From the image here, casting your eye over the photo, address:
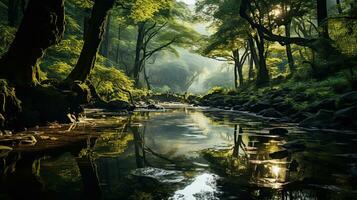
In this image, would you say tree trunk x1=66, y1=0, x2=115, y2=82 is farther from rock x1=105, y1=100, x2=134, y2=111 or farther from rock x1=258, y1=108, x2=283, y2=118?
rock x1=258, y1=108, x2=283, y2=118

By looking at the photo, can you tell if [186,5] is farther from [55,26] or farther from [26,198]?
[26,198]

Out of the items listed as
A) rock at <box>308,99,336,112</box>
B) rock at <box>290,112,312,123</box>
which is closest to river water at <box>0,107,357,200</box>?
rock at <box>308,99,336,112</box>

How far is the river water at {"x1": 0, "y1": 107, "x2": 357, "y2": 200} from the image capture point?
390cm

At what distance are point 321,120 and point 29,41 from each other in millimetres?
9644

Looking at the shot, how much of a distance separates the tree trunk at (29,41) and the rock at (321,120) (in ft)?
29.5

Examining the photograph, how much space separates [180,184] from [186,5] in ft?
138

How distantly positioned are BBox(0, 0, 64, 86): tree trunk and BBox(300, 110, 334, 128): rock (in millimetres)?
8995

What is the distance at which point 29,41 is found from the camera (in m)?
10.2

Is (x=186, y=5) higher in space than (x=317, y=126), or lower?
higher

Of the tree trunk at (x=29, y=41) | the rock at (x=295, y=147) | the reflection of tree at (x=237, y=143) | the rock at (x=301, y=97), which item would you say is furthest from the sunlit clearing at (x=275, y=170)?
the rock at (x=301, y=97)

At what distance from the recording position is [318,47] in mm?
16125

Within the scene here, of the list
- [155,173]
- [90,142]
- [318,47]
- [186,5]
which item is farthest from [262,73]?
[155,173]

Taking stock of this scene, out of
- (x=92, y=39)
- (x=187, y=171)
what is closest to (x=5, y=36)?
(x=92, y=39)

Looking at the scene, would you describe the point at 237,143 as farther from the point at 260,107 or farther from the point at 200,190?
the point at 260,107
